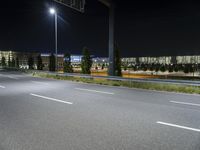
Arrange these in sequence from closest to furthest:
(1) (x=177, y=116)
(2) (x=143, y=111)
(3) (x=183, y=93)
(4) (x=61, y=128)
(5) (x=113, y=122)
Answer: (4) (x=61, y=128) < (5) (x=113, y=122) < (1) (x=177, y=116) < (2) (x=143, y=111) < (3) (x=183, y=93)

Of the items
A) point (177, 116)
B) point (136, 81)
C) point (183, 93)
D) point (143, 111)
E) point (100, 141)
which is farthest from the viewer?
point (136, 81)

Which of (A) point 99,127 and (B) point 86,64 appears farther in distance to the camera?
(B) point 86,64

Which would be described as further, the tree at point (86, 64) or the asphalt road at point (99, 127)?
the tree at point (86, 64)

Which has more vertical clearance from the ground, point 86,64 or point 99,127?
point 86,64

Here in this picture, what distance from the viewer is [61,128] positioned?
21.7ft

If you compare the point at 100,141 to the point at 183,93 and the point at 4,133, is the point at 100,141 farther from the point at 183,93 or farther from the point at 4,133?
the point at 183,93

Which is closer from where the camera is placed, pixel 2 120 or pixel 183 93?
pixel 2 120

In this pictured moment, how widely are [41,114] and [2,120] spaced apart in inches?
56.5

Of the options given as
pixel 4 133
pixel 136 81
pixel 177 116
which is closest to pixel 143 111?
pixel 177 116

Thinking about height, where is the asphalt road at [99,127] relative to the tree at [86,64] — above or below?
below

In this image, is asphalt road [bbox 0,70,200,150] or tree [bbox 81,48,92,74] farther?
tree [bbox 81,48,92,74]

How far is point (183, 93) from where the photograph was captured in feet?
47.7

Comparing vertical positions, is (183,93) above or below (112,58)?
below

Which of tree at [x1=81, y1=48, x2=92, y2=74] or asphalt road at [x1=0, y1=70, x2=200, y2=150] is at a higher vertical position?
tree at [x1=81, y1=48, x2=92, y2=74]
